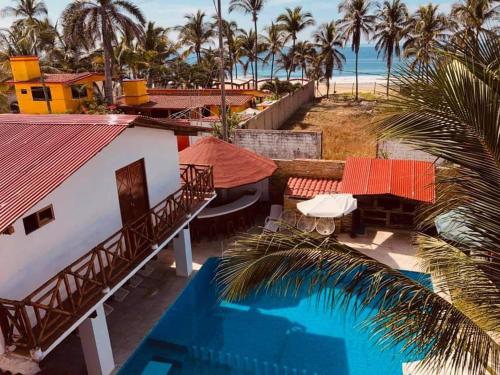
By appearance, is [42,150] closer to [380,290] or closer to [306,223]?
[380,290]

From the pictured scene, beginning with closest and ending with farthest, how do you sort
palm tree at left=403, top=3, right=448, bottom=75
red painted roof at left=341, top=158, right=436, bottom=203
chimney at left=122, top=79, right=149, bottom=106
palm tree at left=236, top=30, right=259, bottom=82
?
red painted roof at left=341, top=158, right=436, bottom=203 < chimney at left=122, top=79, right=149, bottom=106 < palm tree at left=403, top=3, right=448, bottom=75 < palm tree at left=236, top=30, right=259, bottom=82

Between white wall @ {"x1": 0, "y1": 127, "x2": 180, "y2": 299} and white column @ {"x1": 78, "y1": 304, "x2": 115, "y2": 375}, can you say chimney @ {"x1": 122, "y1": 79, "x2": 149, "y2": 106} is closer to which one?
white wall @ {"x1": 0, "y1": 127, "x2": 180, "y2": 299}

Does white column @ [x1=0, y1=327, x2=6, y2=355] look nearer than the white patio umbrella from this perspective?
Yes

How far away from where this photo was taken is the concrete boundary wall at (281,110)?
27812mm

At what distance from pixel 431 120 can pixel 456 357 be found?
2.79m

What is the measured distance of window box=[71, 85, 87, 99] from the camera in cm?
3606

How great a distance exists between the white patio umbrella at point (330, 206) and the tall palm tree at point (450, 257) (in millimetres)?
9387

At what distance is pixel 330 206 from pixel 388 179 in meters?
2.91

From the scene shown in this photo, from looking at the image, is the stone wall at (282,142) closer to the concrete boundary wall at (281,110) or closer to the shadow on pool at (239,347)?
the concrete boundary wall at (281,110)

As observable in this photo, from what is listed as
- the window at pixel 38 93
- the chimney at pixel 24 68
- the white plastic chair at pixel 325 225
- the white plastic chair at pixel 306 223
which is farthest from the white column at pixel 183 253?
the chimney at pixel 24 68

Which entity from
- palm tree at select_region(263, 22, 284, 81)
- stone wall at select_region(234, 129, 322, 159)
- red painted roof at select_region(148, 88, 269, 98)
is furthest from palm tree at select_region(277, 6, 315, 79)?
stone wall at select_region(234, 129, 322, 159)

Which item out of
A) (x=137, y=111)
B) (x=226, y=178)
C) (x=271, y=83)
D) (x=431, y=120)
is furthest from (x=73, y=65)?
(x=431, y=120)

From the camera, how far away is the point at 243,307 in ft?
42.7

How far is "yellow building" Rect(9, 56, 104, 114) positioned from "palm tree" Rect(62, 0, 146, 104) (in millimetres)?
3347
